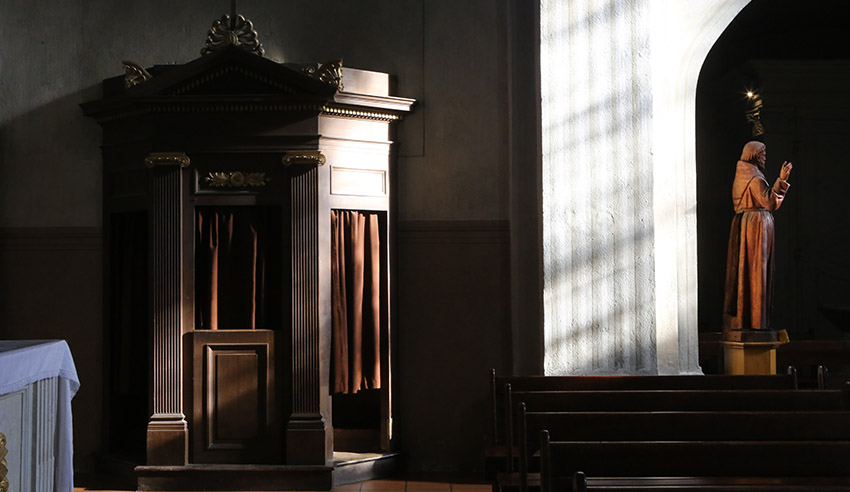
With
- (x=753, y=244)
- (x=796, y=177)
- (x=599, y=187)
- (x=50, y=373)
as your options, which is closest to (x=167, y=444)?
(x=50, y=373)

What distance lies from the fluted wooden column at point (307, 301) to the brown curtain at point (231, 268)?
286mm

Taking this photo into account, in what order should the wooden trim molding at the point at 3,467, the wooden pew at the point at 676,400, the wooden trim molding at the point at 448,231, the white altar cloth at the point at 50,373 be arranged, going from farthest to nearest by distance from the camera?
the wooden trim molding at the point at 448,231, the wooden pew at the point at 676,400, the white altar cloth at the point at 50,373, the wooden trim molding at the point at 3,467

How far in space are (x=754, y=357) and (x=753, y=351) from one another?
38mm

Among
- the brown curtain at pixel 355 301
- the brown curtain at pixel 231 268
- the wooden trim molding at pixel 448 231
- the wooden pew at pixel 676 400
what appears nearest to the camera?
the wooden pew at pixel 676 400

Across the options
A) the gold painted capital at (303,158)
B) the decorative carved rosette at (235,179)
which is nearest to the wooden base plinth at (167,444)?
the decorative carved rosette at (235,179)

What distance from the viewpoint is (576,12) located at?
507 centimetres

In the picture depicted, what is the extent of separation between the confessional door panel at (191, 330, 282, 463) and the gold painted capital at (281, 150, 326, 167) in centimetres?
112

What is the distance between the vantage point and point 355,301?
19.4ft

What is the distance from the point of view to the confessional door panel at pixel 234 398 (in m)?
5.62

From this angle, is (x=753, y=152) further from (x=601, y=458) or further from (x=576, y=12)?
(x=601, y=458)

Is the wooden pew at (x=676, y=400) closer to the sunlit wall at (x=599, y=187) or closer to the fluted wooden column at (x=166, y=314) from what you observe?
the sunlit wall at (x=599, y=187)

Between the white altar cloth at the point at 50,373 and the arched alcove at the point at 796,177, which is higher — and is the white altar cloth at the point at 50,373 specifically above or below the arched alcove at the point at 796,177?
below

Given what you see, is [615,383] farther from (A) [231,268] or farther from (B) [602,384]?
(A) [231,268]

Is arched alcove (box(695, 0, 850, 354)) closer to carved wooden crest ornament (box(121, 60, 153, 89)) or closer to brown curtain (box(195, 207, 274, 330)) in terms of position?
brown curtain (box(195, 207, 274, 330))
